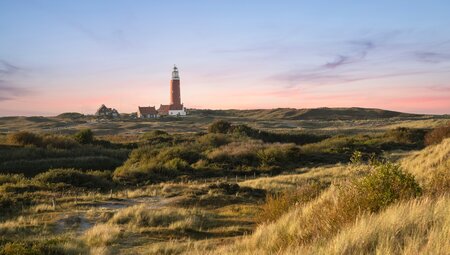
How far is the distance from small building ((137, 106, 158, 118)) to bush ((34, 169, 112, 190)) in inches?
3867

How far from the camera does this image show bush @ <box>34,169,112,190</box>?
77.8 ft

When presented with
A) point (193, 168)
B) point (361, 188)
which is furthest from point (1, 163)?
point (361, 188)

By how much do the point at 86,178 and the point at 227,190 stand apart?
28.4 feet

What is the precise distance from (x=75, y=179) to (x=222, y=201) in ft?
31.5

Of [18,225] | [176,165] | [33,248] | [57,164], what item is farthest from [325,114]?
[33,248]

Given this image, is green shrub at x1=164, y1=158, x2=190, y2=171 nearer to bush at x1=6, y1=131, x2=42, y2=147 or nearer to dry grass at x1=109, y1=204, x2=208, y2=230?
dry grass at x1=109, y1=204, x2=208, y2=230

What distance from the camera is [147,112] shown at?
12306 cm

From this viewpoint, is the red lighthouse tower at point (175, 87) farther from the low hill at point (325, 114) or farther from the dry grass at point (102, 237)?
the dry grass at point (102, 237)

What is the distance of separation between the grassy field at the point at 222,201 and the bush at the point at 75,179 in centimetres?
5

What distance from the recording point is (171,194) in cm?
2020

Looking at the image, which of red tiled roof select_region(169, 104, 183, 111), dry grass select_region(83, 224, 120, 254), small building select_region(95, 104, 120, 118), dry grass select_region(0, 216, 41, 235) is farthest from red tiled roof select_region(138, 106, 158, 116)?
dry grass select_region(83, 224, 120, 254)

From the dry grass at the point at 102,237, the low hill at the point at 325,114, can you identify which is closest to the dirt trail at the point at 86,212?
the dry grass at the point at 102,237

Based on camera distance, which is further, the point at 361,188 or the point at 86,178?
the point at 86,178

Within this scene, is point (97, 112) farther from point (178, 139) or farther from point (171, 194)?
point (171, 194)
